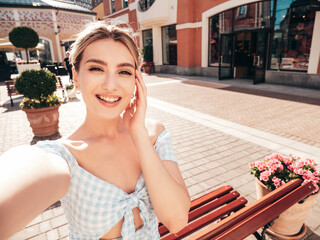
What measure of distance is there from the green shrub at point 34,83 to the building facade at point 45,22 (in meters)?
21.9

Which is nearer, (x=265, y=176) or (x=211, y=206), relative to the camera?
(x=211, y=206)

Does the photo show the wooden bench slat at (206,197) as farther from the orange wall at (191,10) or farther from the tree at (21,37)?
the tree at (21,37)

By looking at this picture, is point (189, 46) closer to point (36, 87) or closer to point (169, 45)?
point (169, 45)

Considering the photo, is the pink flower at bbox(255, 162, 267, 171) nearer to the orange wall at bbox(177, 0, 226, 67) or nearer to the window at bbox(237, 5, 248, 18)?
the window at bbox(237, 5, 248, 18)

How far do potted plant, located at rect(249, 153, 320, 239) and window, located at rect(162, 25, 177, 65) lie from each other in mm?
16019

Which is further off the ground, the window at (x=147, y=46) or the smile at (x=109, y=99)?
the window at (x=147, y=46)

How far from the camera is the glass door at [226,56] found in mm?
13070

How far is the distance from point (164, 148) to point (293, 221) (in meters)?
1.90

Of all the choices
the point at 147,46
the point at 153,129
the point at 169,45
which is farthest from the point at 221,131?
the point at 147,46

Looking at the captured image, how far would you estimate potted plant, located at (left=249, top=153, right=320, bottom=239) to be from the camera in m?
2.25

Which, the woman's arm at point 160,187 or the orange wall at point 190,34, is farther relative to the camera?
the orange wall at point 190,34

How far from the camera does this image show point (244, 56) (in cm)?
1470

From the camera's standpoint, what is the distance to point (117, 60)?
3.98 ft

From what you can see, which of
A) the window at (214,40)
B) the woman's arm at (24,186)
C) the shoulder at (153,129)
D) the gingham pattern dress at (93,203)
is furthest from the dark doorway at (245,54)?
the woman's arm at (24,186)
